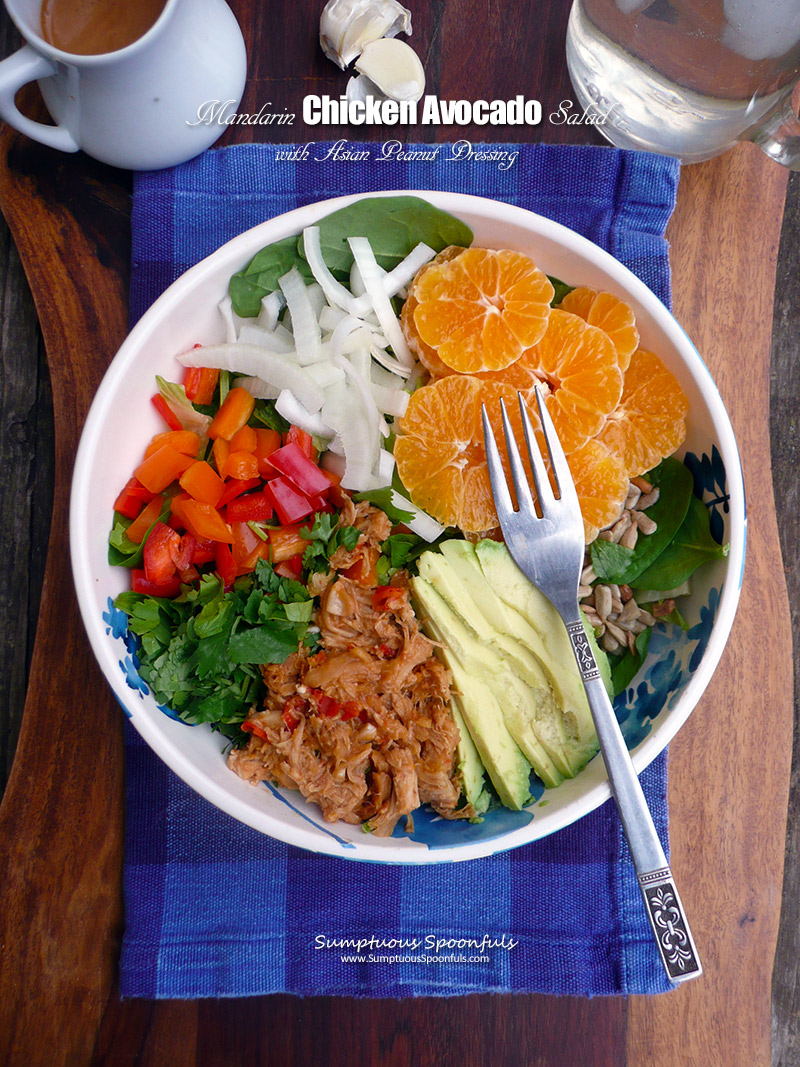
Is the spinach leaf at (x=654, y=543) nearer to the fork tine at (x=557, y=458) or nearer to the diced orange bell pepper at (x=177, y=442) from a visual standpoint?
the fork tine at (x=557, y=458)

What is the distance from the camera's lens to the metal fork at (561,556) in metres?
1.76

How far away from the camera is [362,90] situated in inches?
87.6

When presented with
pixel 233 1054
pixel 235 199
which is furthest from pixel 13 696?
pixel 235 199

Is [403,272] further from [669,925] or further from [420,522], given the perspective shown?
[669,925]

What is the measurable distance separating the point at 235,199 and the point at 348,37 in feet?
1.76

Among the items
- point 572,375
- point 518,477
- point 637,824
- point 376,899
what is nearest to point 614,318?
point 572,375

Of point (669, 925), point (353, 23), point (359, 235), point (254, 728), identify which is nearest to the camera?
point (669, 925)

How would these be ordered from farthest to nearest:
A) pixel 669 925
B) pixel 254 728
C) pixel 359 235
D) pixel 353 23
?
pixel 353 23 < pixel 359 235 < pixel 254 728 < pixel 669 925

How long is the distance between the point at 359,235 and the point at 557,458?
75 cm

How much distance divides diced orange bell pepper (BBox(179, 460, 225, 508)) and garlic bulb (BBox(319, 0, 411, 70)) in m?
1.24

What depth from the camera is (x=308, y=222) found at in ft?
6.21

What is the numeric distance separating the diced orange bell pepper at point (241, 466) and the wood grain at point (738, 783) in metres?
1.31

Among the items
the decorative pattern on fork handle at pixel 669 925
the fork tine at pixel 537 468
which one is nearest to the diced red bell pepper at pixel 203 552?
the fork tine at pixel 537 468

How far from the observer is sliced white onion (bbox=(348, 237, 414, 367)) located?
1.95 meters
